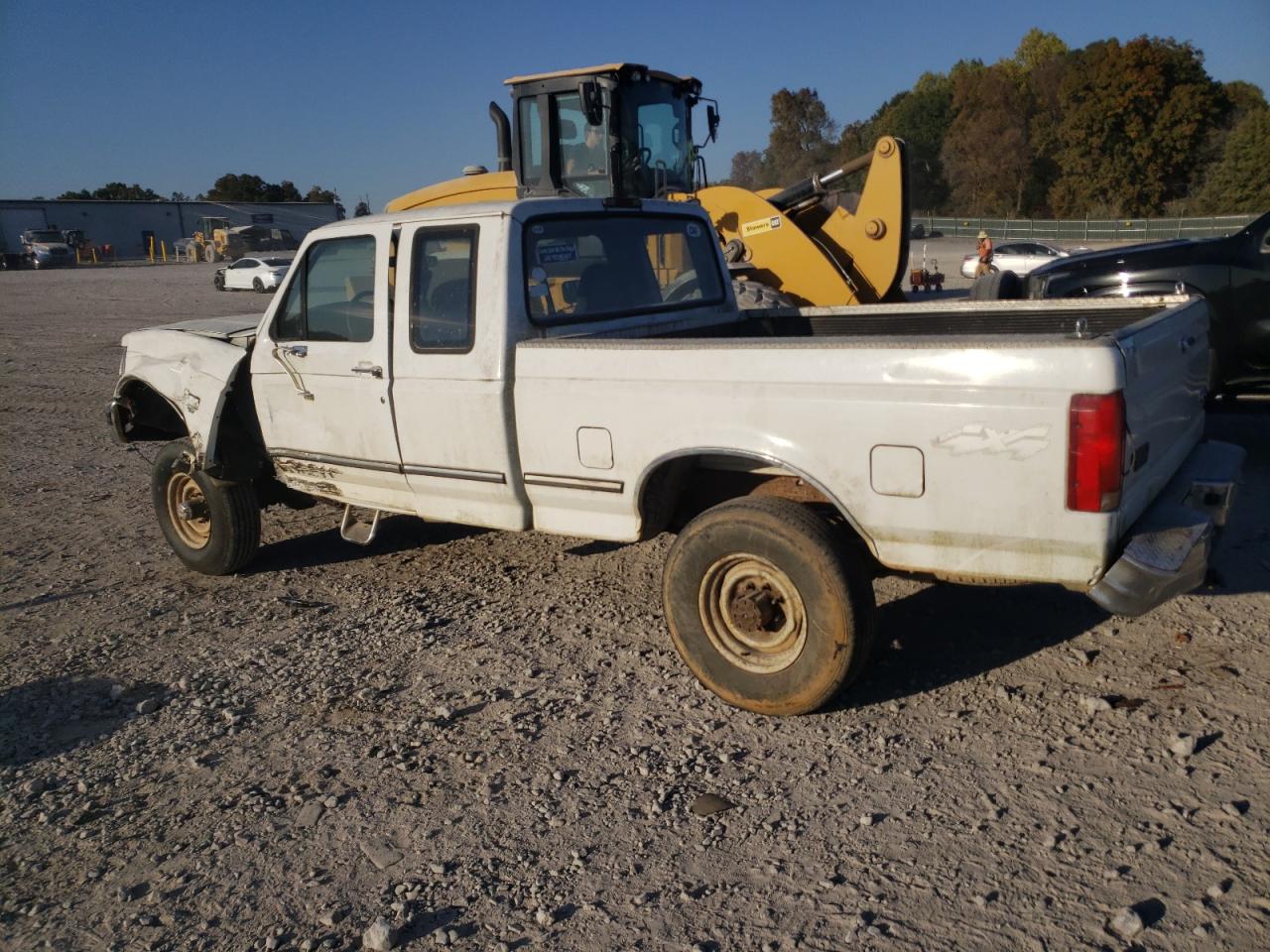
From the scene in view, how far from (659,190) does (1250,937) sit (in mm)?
9572

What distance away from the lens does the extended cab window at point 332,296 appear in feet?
17.2

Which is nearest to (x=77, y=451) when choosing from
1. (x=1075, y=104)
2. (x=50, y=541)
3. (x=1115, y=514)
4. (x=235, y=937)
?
(x=50, y=541)

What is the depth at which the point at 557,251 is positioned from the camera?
4.97 m

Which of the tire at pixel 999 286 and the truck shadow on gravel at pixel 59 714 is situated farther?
the tire at pixel 999 286

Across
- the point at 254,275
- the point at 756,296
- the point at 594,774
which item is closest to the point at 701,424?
the point at 594,774

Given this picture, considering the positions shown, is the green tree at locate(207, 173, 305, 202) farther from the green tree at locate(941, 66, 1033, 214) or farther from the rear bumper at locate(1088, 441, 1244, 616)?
the rear bumper at locate(1088, 441, 1244, 616)

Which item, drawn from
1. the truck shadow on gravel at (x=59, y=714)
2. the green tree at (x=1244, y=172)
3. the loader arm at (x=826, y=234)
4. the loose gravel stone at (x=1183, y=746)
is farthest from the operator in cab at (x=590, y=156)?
the green tree at (x=1244, y=172)

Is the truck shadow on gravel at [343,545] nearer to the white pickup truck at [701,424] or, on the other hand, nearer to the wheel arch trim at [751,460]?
the white pickup truck at [701,424]

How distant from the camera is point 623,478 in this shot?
4.31 m

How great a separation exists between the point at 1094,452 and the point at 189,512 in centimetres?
512

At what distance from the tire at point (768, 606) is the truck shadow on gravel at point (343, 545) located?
2772 mm

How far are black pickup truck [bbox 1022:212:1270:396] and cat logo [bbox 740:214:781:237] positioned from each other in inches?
149

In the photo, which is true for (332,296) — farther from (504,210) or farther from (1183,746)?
(1183,746)

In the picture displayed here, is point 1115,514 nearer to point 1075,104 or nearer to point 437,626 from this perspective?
point 437,626
